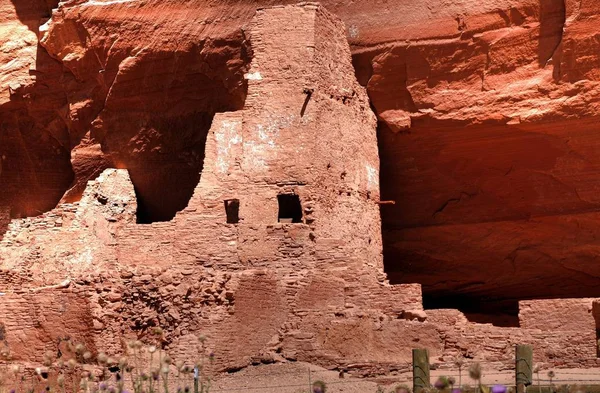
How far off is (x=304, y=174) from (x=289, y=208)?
0.74 meters

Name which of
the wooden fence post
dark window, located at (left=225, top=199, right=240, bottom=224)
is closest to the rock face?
dark window, located at (left=225, top=199, right=240, bottom=224)

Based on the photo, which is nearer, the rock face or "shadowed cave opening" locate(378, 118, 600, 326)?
the rock face

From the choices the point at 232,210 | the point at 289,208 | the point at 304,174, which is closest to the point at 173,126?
the point at 232,210

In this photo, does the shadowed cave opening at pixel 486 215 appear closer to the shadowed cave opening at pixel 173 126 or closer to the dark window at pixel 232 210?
the shadowed cave opening at pixel 173 126

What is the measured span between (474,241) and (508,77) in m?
3.99

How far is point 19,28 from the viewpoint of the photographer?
88.8ft

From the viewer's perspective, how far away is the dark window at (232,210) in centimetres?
2191

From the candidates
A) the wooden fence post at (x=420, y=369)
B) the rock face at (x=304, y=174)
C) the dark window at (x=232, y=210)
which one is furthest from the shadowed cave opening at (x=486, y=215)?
the wooden fence post at (x=420, y=369)

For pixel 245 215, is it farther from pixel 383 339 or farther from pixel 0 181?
pixel 0 181

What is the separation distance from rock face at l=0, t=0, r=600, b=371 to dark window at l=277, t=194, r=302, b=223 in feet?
0.17

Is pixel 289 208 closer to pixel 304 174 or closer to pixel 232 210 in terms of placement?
pixel 304 174

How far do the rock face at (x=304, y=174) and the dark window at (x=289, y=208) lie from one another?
5 cm

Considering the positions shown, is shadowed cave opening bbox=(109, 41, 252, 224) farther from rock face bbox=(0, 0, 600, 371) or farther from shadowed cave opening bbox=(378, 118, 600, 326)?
shadowed cave opening bbox=(378, 118, 600, 326)

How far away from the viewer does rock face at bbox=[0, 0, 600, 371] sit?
19.7 metres
